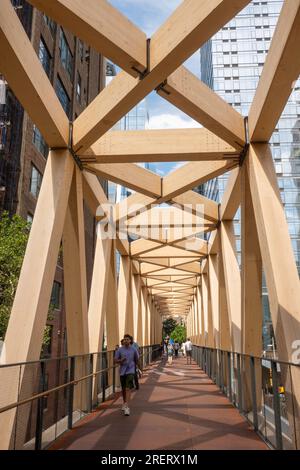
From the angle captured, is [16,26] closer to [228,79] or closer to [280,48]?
[280,48]

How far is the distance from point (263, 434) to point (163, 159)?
6093 millimetres

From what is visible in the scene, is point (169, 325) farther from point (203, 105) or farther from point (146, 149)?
point (203, 105)

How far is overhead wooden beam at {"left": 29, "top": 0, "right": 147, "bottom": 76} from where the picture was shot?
18.8 feet

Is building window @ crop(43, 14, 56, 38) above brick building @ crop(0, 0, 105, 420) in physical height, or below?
above

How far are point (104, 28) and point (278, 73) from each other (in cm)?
259

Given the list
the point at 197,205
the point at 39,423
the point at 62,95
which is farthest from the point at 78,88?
the point at 39,423

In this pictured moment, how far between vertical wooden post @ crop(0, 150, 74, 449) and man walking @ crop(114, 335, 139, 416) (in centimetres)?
213

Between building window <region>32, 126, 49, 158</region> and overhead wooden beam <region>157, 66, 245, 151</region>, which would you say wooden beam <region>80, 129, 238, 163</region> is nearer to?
overhead wooden beam <region>157, 66, 245, 151</region>

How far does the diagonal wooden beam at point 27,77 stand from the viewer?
222 inches

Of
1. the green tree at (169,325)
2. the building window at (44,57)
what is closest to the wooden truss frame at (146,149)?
the building window at (44,57)

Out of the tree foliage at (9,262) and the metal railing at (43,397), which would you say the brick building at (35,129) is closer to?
the tree foliage at (9,262)

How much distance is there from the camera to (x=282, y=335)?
673cm

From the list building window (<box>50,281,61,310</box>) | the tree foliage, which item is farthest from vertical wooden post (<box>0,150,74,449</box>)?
building window (<box>50,281,61,310</box>)

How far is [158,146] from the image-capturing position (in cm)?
973
